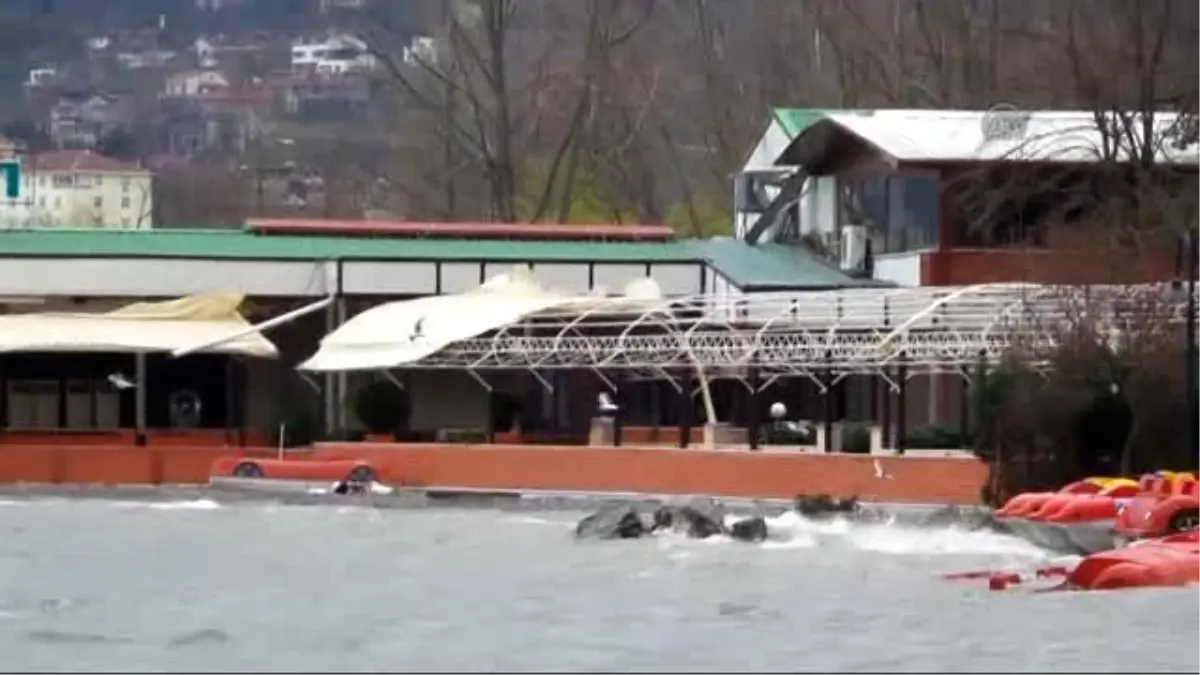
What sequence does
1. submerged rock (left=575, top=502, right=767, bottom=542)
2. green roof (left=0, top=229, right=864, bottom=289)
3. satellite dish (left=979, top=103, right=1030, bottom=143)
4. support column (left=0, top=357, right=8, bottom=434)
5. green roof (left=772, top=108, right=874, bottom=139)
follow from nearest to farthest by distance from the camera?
submerged rock (left=575, top=502, right=767, bottom=542) < satellite dish (left=979, top=103, right=1030, bottom=143) < green roof (left=0, top=229, right=864, bottom=289) < support column (left=0, top=357, right=8, bottom=434) < green roof (left=772, top=108, right=874, bottom=139)

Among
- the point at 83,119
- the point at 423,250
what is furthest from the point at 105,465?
the point at 83,119

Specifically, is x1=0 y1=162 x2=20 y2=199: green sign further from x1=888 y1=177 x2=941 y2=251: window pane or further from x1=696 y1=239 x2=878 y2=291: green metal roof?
x1=888 y1=177 x2=941 y2=251: window pane

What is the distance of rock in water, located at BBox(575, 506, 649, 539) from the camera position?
4222 cm

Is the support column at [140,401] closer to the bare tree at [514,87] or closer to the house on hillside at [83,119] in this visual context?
the bare tree at [514,87]

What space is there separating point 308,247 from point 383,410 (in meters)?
6.47

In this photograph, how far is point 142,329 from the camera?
187 ft

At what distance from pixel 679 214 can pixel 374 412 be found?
A: 115ft

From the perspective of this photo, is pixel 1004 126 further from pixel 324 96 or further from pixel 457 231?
pixel 324 96

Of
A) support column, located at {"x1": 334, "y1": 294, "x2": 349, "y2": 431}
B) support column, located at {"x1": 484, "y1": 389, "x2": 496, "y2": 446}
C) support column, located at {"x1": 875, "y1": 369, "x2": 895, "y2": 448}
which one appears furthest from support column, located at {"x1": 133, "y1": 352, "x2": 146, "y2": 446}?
support column, located at {"x1": 875, "y1": 369, "x2": 895, "y2": 448}

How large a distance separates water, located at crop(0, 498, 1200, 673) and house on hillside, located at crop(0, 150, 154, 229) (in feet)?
239

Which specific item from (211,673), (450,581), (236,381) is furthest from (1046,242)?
(211,673)

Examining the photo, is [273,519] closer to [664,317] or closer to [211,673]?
[664,317]

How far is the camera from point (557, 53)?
8800 cm

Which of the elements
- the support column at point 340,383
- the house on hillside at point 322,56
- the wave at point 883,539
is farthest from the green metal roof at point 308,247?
the house on hillside at point 322,56
